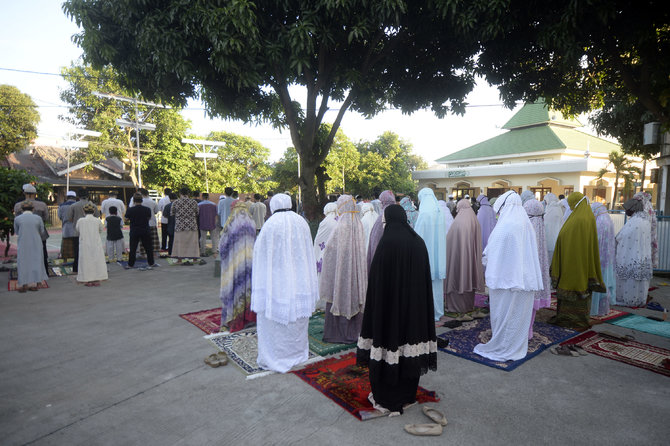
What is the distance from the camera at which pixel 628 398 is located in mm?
3332

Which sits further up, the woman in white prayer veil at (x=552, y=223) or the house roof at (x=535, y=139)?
the house roof at (x=535, y=139)

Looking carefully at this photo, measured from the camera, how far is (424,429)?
2795 mm

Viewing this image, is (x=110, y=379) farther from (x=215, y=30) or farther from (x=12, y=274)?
(x=12, y=274)

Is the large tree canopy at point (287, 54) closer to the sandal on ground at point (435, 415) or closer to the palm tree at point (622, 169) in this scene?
the sandal on ground at point (435, 415)

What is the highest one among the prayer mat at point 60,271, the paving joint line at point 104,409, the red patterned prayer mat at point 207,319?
the prayer mat at point 60,271

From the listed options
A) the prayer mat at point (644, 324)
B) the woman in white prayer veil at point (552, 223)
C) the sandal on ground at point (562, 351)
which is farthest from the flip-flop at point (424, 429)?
the woman in white prayer veil at point (552, 223)

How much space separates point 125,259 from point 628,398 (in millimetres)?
11221

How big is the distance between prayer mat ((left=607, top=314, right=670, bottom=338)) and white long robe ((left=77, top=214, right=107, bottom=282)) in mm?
9160

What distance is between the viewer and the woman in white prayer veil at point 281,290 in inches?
152

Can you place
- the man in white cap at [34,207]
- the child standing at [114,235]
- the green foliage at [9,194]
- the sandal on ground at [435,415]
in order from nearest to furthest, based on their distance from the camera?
the sandal on ground at [435,415] → the man in white cap at [34,207] → the green foliage at [9,194] → the child standing at [114,235]

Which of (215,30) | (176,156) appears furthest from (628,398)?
(176,156)

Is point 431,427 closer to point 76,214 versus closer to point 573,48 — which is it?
point 573,48

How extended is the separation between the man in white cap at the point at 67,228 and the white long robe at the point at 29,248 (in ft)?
7.16

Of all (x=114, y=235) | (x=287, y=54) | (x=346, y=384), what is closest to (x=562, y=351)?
(x=346, y=384)
